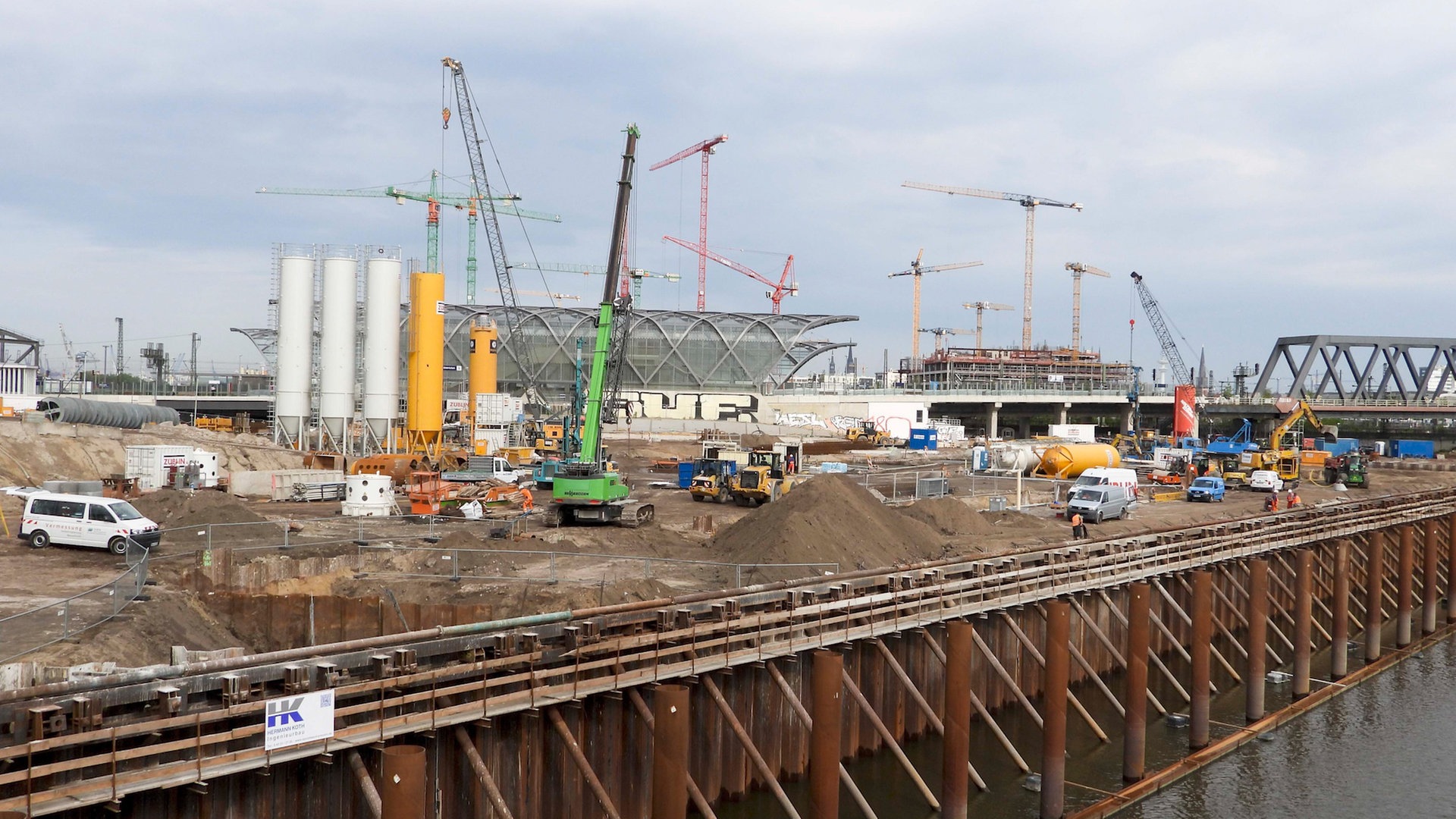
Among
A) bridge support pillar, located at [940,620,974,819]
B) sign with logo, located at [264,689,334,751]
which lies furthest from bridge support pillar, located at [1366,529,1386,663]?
sign with logo, located at [264,689,334,751]

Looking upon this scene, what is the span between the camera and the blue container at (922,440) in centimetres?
10506

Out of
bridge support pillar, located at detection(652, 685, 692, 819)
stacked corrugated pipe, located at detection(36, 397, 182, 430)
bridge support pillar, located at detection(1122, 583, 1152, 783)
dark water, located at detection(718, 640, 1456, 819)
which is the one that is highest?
stacked corrugated pipe, located at detection(36, 397, 182, 430)

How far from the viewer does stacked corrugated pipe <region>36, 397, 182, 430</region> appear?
220 ft

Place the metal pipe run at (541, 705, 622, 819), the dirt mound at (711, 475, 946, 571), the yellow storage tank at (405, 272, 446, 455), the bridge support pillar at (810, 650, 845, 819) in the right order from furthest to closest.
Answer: the yellow storage tank at (405, 272, 446, 455)
the dirt mound at (711, 475, 946, 571)
the bridge support pillar at (810, 650, 845, 819)
the metal pipe run at (541, 705, 622, 819)

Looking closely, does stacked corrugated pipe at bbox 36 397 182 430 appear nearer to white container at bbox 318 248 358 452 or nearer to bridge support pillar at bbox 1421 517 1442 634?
white container at bbox 318 248 358 452

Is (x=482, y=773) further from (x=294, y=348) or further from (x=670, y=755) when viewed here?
(x=294, y=348)

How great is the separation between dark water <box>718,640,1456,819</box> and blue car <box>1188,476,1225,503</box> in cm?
2824

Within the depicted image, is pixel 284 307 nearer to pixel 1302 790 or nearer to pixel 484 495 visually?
pixel 484 495

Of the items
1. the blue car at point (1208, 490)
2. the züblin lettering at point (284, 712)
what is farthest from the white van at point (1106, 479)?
the züblin lettering at point (284, 712)

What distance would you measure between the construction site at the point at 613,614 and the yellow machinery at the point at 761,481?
0.63 feet

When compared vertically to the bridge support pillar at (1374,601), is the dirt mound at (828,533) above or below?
above

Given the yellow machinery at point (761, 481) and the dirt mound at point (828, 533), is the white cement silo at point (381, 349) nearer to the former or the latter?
the yellow machinery at point (761, 481)

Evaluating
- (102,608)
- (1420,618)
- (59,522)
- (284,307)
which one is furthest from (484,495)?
(1420,618)

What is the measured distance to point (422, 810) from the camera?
13.3m
